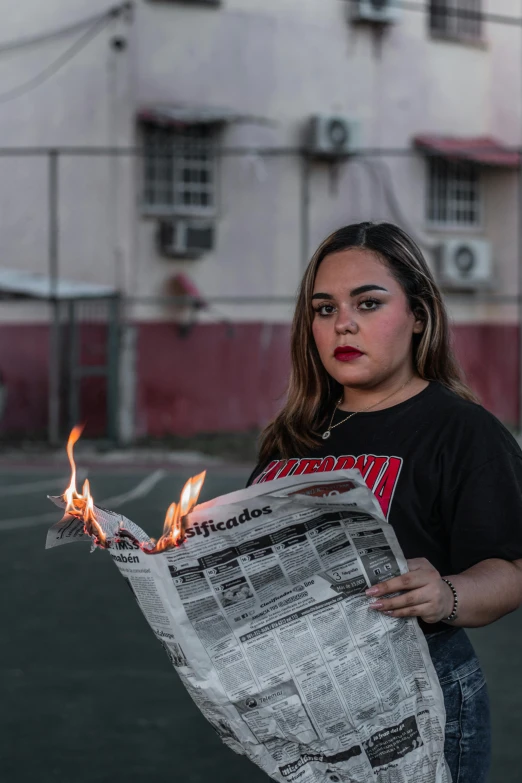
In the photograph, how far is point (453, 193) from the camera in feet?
59.9

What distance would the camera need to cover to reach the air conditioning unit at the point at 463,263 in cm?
1773

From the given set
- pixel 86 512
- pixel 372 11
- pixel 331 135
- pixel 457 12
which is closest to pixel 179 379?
pixel 331 135

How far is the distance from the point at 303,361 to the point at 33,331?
13354mm

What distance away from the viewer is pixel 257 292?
53.9 feet

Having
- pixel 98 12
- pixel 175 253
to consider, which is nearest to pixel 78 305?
pixel 175 253

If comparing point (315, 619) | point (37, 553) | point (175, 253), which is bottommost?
point (37, 553)

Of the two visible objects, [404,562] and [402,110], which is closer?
[404,562]

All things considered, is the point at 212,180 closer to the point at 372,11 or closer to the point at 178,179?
the point at 178,179

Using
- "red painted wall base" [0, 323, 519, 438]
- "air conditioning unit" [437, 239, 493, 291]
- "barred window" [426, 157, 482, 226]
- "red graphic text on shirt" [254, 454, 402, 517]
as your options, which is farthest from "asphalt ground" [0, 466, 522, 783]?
"barred window" [426, 157, 482, 226]

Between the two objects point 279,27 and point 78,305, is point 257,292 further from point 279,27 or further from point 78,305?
point 279,27

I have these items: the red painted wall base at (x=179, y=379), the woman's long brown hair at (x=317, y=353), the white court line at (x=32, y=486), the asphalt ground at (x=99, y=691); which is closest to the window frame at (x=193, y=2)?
the red painted wall base at (x=179, y=379)

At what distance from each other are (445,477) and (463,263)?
16.3 meters

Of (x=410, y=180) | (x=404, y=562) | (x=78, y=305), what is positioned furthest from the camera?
(x=410, y=180)

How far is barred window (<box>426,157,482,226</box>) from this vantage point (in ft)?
59.1
